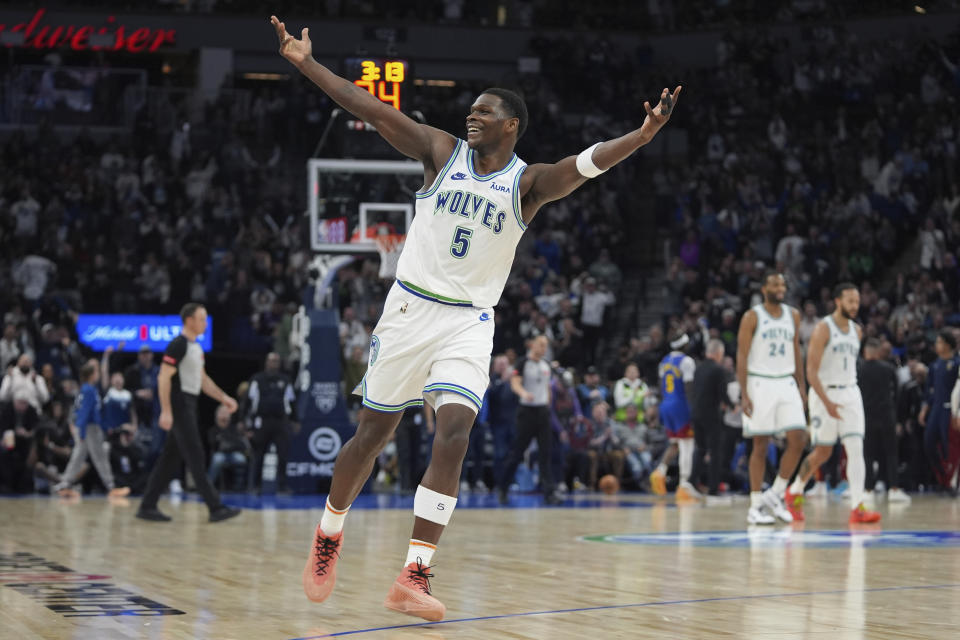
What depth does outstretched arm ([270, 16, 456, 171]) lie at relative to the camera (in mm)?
6277

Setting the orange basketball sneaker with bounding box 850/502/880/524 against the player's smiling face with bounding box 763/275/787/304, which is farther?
the orange basketball sneaker with bounding box 850/502/880/524

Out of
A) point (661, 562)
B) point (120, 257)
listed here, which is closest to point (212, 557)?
point (661, 562)

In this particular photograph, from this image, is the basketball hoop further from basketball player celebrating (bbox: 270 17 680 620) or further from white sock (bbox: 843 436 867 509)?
basketball player celebrating (bbox: 270 17 680 620)

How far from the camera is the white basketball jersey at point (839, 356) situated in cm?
1263

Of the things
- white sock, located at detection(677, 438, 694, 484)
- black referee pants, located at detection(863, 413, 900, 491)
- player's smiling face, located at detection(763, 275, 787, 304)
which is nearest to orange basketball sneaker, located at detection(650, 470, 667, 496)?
white sock, located at detection(677, 438, 694, 484)

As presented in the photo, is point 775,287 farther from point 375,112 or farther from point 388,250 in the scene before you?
point 375,112

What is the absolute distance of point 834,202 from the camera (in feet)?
85.6

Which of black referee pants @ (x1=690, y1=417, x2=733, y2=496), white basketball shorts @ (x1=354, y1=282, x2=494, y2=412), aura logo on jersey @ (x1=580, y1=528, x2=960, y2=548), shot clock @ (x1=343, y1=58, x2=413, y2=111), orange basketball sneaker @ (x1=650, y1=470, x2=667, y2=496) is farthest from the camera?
orange basketball sneaker @ (x1=650, y1=470, x2=667, y2=496)

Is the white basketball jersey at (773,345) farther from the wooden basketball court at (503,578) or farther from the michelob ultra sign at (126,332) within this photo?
the michelob ultra sign at (126,332)

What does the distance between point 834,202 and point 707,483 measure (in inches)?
374

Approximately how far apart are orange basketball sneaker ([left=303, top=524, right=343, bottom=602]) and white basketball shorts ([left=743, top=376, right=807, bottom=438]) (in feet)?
21.7

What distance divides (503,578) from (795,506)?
7269 mm

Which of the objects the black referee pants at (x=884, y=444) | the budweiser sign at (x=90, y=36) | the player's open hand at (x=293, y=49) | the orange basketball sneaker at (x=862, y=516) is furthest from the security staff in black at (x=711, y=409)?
the budweiser sign at (x=90, y=36)

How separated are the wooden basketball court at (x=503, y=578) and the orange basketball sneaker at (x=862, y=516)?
0.64 ft
